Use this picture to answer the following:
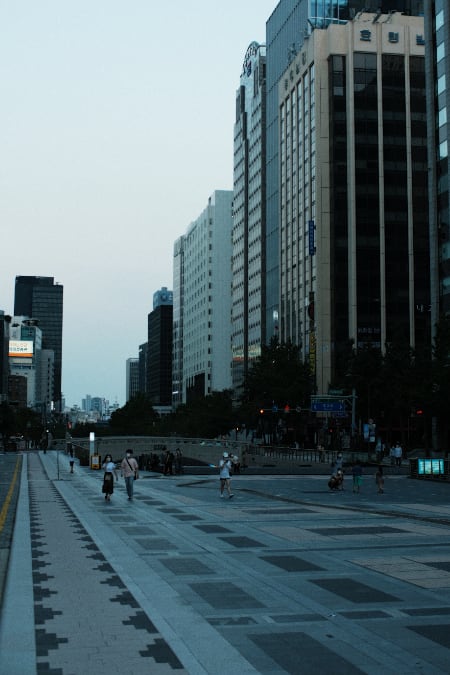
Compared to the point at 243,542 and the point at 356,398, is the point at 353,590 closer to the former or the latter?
the point at 243,542

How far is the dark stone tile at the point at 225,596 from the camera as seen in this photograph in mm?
12344

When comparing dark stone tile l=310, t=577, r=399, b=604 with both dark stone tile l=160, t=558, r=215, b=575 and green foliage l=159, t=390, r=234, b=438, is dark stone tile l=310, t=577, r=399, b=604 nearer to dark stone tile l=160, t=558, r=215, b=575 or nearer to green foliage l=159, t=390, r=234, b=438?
dark stone tile l=160, t=558, r=215, b=575

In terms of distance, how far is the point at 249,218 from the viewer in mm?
168500

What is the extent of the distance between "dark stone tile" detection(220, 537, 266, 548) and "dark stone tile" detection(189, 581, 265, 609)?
4882 mm

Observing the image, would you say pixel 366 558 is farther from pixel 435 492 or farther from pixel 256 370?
pixel 256 370

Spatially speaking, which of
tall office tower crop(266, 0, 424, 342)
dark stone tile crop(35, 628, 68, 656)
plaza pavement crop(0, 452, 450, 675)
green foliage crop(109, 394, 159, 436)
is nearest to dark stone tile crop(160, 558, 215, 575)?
plaza pavement crop(0, 452, 450, 675)

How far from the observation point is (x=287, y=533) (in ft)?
70.2

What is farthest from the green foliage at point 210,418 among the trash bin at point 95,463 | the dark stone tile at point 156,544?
the dark stone tile at point 156,544

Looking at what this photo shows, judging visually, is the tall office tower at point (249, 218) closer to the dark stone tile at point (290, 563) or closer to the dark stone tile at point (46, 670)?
the dark stone tile at point (290, 563)

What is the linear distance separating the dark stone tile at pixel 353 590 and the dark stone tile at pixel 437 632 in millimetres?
1685

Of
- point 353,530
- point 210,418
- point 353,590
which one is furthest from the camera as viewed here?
point 210,418

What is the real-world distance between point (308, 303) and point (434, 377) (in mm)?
57496

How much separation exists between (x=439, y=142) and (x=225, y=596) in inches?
3022

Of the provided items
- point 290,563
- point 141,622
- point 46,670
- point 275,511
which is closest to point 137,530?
point 275,511
